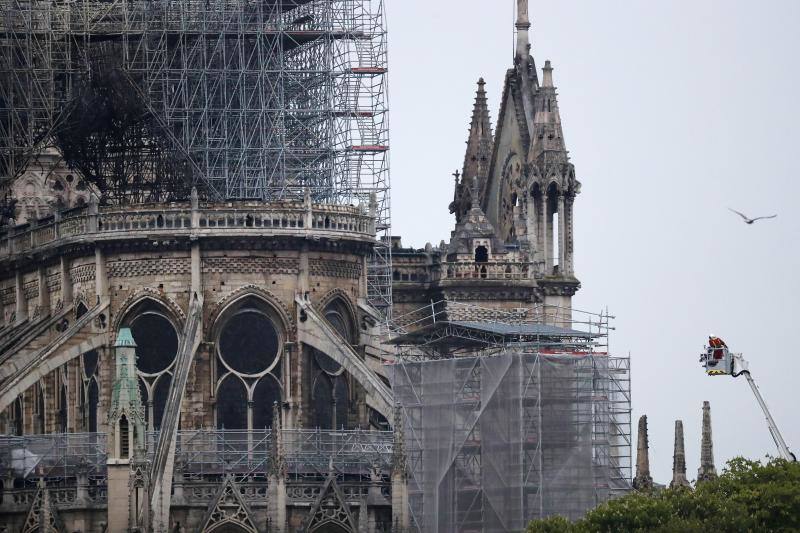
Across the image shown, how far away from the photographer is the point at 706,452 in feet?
355

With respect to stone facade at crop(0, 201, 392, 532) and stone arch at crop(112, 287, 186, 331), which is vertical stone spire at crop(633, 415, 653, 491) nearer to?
stone facade at crop(0, 201, 392, 532)

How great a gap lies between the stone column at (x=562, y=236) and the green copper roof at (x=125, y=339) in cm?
2366

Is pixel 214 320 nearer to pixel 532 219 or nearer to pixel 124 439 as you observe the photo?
pixel 124 439

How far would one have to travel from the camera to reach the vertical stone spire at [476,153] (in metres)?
133

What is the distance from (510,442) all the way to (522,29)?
30.7 m

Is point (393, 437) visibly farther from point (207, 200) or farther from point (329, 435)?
point (207, 200)

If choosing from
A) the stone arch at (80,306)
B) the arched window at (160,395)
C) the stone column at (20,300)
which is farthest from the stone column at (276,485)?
the stone column at (20,300)

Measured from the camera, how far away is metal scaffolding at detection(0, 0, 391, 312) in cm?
11644

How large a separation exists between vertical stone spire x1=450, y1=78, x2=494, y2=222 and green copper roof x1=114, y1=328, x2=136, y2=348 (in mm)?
28974

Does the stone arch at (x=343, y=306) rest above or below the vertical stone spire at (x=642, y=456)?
above

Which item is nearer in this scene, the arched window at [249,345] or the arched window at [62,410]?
the arched window at [249,345]

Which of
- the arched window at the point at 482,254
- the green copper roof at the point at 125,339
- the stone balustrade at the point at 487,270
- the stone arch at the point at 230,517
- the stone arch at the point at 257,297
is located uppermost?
the arched window at the point at 482,254

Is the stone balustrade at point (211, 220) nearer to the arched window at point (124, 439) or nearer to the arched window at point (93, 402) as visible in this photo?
the arched window at point (93, 402)

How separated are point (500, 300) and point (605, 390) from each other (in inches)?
599
